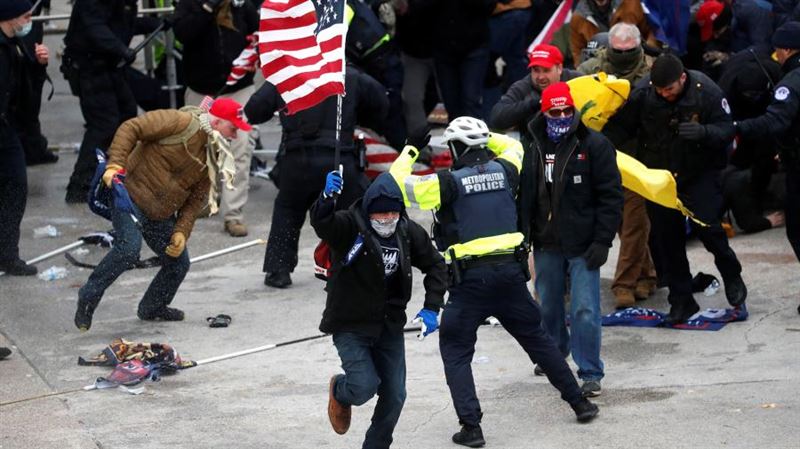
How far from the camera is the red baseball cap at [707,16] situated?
1312 centimetres

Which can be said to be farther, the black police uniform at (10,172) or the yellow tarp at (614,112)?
the black police uniform at (10,172)

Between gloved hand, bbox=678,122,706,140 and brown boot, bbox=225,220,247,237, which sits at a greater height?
gloved hand, bbox=678,122,706,140

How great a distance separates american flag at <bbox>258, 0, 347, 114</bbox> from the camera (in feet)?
27.0

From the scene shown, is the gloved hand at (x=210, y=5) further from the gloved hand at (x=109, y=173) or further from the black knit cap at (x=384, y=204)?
the black knit cap at (x=384, y=204)

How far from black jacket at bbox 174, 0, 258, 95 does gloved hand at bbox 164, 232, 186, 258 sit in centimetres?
310

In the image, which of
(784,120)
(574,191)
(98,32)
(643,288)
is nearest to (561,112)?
(574,191)

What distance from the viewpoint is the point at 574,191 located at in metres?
8.78

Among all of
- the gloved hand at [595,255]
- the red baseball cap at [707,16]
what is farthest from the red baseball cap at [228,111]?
the red baseball cap at [707,16]

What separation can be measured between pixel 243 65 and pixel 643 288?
14.0 feet

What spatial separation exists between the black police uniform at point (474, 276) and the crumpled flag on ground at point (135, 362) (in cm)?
212

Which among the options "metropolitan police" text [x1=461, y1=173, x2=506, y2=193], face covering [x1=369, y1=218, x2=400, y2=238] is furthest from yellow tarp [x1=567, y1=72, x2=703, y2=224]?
face covering [x1=369, y1=218, x2=400, y2=238]

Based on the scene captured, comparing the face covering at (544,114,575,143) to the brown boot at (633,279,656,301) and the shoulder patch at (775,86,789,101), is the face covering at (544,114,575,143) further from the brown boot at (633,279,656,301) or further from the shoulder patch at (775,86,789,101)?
the brown boot at (633,279,656,301)

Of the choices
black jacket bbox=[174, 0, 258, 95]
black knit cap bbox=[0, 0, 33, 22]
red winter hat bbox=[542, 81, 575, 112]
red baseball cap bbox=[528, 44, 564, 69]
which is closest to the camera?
red winter hat bbox=[542, 81, 575, 112]

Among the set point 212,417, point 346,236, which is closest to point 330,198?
point 346,236
